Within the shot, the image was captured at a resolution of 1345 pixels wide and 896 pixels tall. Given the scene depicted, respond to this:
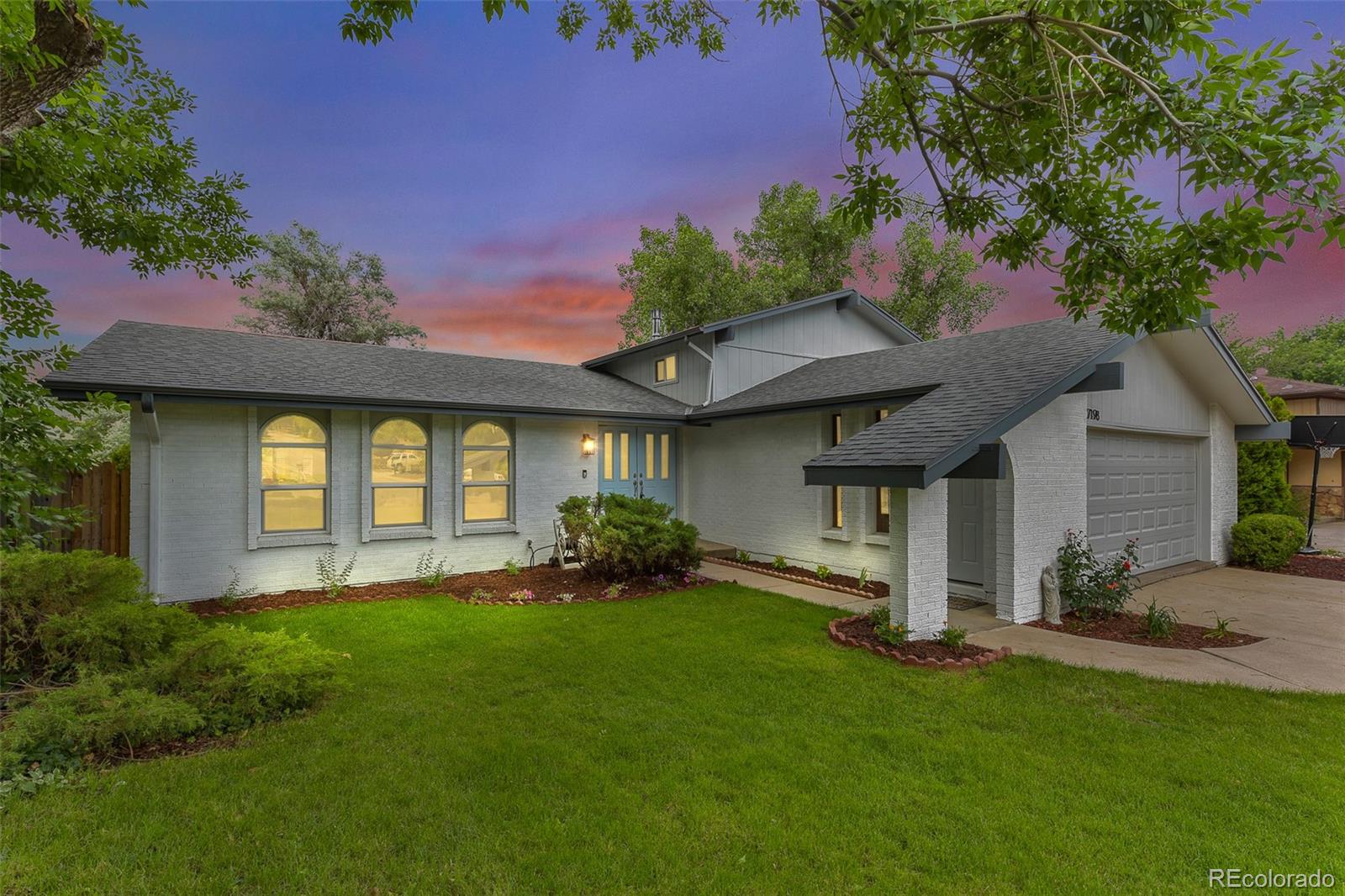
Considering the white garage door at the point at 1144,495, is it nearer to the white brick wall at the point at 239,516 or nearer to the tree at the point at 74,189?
the white brick wall at the point at 239,516

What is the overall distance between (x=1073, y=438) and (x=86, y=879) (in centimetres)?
946

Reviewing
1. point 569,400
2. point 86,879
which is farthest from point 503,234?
point 86,879

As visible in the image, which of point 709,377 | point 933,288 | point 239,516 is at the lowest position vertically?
point 239,516

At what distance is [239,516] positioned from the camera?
802cm

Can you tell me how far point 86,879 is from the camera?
8.29 feet

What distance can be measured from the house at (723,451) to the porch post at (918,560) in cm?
3

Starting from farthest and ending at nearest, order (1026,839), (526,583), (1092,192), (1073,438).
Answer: (526,583) < (1073,438) < (1092,192) < (1026,839)

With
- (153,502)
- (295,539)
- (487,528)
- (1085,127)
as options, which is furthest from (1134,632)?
(153,502)

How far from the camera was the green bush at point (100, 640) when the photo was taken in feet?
14.4

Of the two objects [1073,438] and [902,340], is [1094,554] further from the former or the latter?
[902,340]

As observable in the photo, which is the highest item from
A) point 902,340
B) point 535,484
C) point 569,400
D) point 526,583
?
point 902,340

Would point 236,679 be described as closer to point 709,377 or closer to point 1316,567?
point 709,377

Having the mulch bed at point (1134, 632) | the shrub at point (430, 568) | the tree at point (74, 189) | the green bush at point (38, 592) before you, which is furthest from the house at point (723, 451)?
the green bush at point (38, 592)

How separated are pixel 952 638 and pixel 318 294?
1074 inches
